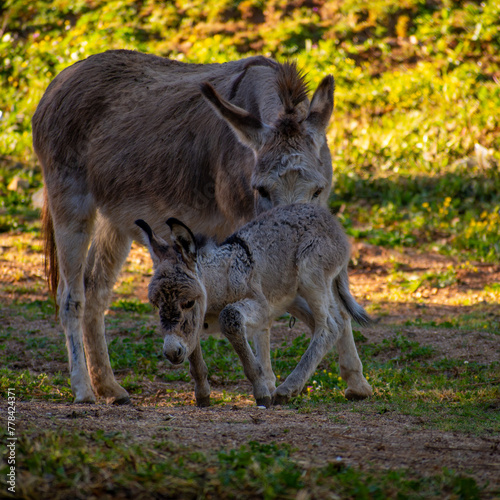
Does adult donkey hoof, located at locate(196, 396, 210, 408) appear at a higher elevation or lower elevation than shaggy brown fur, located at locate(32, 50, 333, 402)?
lower

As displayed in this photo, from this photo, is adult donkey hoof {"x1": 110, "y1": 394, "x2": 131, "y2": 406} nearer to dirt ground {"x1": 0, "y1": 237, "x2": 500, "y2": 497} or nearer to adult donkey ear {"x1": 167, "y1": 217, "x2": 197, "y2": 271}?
dirt ground {"x1": 0, "y1": 237, "x2": 500, "y2": 497}

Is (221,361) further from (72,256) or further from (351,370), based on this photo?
(72,256)

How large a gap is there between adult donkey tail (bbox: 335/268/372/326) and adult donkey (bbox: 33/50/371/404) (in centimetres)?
17

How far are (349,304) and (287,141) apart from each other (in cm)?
128

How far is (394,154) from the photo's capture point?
11.2 meters

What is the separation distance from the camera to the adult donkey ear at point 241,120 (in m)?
5.00

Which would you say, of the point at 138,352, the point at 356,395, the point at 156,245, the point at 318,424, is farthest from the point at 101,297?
the point at 318,424

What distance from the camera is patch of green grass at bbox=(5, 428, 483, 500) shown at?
2.32 meters

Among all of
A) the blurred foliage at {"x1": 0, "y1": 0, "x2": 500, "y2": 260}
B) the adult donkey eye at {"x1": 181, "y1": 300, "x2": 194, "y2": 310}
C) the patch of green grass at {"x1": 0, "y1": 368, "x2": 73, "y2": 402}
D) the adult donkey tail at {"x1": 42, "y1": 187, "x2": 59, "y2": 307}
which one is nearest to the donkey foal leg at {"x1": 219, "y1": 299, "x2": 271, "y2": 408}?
the adult donkey eye at {"x1": 181, "y1": 300, "x2": 194, "y2": 310}

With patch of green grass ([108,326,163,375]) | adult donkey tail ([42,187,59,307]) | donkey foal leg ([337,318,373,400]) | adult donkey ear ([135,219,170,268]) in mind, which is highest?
adult donkey ear ([135,219,170,268])

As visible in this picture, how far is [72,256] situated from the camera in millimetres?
5934

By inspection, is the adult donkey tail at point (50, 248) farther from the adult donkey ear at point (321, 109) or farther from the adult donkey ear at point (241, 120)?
the adult donkey ear at point (321, 109)

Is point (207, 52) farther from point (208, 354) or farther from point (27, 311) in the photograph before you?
point (208, 354)

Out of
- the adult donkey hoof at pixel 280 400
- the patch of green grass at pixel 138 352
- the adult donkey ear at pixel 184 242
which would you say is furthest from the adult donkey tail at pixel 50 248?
the adult donkey hoof at pixel 280 400
